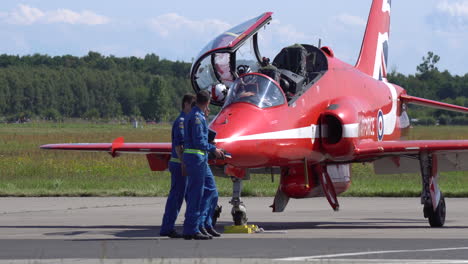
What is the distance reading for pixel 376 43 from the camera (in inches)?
965

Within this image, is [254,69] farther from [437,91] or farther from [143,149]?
[437,91]

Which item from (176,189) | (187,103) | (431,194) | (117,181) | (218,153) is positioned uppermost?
(187,103)

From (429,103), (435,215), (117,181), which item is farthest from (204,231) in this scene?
(117,181)

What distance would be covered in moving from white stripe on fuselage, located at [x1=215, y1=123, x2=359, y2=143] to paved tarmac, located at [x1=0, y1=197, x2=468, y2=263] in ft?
4.73

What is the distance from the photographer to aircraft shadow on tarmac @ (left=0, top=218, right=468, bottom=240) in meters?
16.3

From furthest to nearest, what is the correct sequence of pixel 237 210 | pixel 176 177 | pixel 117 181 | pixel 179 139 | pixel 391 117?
pixel 117 181, pixel 391 117, pixel 237 210, pixel 176 177, pixel 179 139

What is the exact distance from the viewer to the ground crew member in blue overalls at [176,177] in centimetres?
1538

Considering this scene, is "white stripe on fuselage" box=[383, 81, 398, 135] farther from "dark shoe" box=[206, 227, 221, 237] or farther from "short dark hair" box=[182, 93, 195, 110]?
"dark shoe" box=[206, 227, 221, 237]

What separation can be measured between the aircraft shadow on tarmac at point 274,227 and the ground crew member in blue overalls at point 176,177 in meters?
0.35

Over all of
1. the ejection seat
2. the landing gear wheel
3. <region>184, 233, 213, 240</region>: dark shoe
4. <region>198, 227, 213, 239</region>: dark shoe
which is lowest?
the landing gear wheel

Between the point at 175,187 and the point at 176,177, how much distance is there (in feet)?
0.50

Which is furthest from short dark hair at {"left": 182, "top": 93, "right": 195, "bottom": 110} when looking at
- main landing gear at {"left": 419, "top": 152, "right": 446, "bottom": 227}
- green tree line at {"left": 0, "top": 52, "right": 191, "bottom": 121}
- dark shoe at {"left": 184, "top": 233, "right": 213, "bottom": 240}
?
green tree line at {"left": 0, "top": 52, "right": 191, "bottom": 121}

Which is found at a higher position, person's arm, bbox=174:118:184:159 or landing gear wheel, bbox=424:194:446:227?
person's arm, bbox=174:118:184:159

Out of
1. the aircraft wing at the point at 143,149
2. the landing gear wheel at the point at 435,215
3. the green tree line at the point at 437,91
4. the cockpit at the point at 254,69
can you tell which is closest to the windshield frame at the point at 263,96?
the cockpit at the point at 254,69
